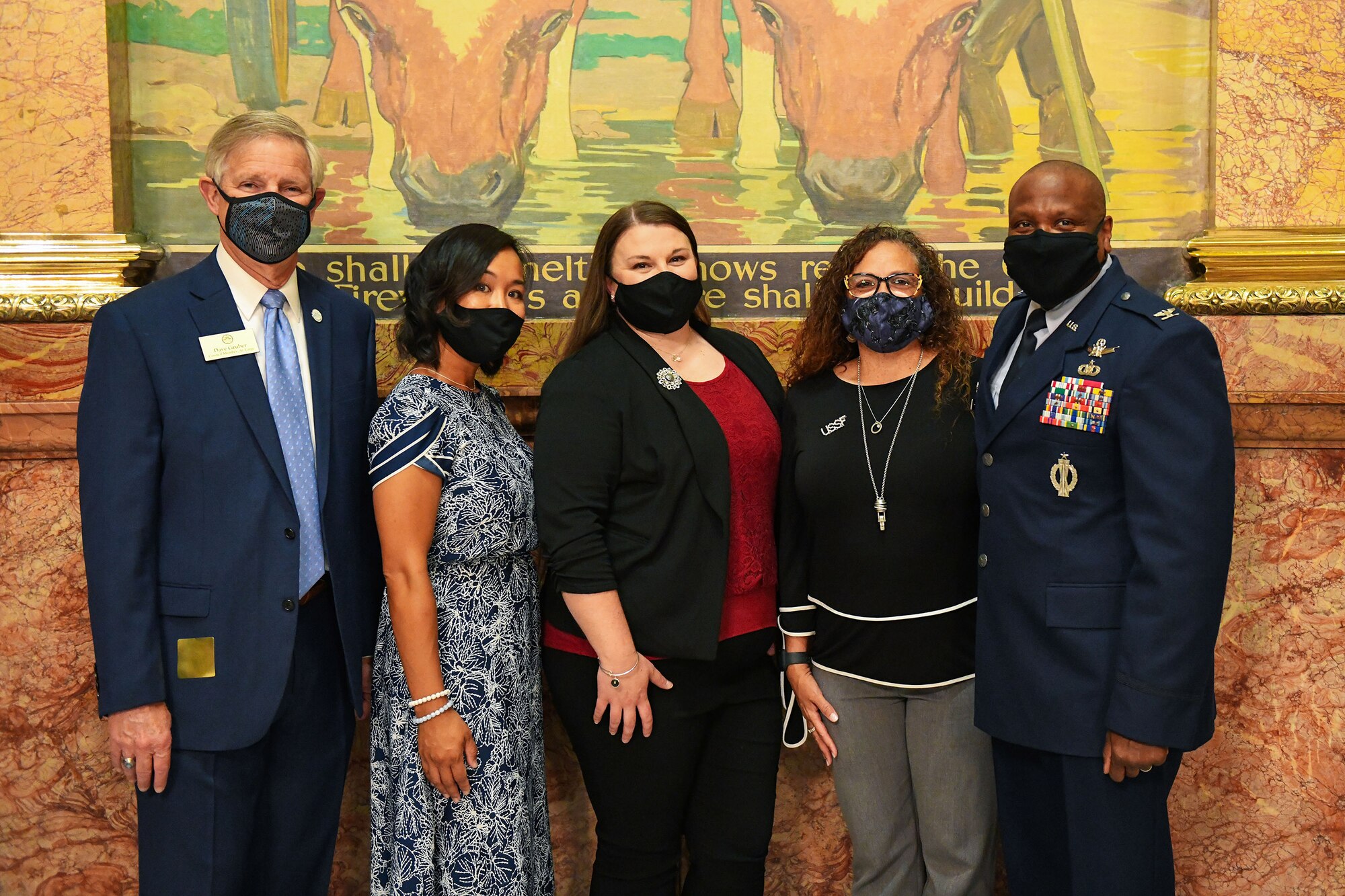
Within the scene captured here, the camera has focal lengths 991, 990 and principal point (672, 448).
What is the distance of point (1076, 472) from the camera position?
2.09m

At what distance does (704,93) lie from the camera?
3.30 m

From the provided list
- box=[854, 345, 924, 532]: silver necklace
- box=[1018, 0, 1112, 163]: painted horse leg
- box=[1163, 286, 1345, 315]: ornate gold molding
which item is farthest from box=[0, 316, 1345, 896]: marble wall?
box=[854, 345, 924, 532]: silver necklace

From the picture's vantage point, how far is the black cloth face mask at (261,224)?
7.21 ft

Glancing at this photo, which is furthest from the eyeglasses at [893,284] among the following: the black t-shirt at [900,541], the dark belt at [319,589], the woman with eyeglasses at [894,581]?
the dark belt at [319,589]

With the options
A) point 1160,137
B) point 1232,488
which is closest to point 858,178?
point 1160,137

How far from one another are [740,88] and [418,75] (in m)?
1.06

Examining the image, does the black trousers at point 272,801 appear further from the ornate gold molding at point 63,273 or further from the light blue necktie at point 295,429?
the ornate gold molding at point 63,273

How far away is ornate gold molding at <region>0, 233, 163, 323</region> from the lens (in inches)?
115

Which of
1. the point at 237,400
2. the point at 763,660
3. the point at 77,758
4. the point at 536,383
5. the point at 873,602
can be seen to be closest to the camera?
the point at 237,400

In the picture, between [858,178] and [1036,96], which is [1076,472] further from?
[1036,96]

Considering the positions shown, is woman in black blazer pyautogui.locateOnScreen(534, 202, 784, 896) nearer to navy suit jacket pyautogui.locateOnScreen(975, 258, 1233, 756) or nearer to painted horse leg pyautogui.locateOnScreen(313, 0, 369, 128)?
navy suit jacket pyautogui.locateOnScreen(975, 258, 1233, 756)

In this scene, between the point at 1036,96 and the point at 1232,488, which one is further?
the point at 1036,96

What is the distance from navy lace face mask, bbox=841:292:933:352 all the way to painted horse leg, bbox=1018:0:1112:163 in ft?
4.08

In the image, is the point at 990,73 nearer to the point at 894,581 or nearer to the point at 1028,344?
the point at 1028,344
